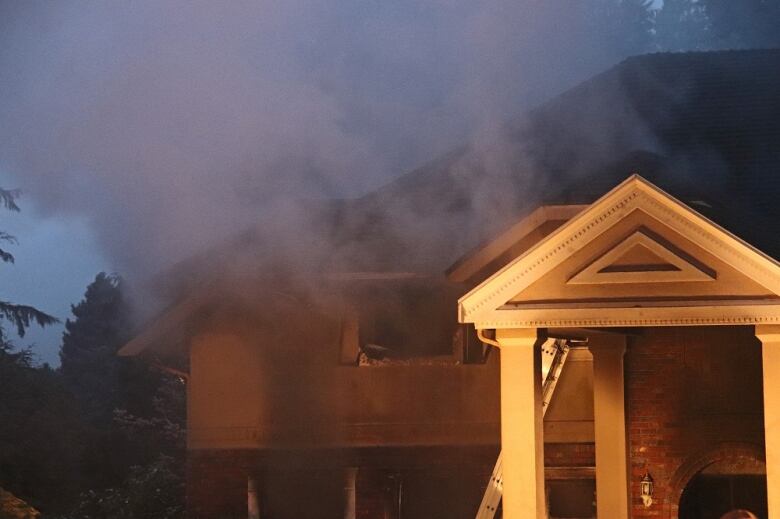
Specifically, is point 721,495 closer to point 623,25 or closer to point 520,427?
point 520,427

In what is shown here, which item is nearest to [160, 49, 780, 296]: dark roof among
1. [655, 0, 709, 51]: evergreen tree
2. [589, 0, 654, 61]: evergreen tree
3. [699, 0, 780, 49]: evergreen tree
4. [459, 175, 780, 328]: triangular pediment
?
[459, 175, 780, 328]: triangular pediment

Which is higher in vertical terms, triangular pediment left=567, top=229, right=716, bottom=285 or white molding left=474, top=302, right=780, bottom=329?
triangular pediment left=567, top=229, right=716, bottom=285

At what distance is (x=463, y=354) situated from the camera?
1377 cm

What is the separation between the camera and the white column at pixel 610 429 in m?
12.4

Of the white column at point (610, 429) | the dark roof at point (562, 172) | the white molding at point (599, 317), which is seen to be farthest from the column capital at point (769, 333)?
the white column at point (610, 429)

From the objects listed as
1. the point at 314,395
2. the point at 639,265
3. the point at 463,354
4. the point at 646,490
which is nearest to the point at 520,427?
the point at 639,265

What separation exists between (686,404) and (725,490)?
1.02m

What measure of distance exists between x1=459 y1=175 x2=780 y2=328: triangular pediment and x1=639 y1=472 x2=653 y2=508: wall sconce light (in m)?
3.62

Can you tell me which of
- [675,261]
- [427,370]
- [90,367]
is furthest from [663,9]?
[90,367]

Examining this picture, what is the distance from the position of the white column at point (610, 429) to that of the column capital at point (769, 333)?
2979mm

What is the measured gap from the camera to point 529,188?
41.5ft

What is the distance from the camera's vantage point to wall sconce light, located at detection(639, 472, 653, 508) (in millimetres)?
12727

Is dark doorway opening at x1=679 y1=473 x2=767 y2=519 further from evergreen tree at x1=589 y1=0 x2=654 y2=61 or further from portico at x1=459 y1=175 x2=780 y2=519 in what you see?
evergreen tree at x1=589 y1=0 x2=654 y2=61

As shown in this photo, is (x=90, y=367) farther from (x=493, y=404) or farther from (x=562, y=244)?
(x=562, y=244)
